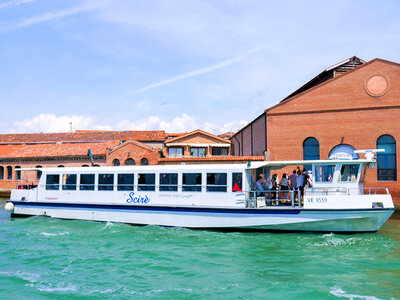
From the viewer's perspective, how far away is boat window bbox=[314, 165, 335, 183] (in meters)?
12.4

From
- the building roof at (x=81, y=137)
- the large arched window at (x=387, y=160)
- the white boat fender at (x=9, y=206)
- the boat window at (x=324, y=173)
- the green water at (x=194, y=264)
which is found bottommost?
the green water at (x=194, y=264)

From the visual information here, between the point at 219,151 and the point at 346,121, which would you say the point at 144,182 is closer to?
the point at 346,121

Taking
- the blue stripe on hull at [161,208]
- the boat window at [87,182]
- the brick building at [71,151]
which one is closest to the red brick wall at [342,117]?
the brick building at [71,151]

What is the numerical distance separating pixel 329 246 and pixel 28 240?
9896 millimetres

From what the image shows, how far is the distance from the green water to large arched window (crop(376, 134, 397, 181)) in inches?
366

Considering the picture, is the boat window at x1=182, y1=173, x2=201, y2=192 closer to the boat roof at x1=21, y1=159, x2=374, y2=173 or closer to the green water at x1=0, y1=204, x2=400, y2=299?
the boat roof at x1=21, y1=159, x2=374, y2=173

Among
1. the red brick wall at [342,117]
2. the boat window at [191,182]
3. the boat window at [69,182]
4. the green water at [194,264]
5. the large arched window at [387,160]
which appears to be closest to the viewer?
the green water at [194,264]

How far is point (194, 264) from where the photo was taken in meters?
9.15

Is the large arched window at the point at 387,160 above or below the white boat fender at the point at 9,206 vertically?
above

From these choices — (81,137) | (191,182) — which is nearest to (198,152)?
(81,137)

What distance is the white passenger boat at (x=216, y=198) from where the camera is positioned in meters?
11.9

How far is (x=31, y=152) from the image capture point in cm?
3344

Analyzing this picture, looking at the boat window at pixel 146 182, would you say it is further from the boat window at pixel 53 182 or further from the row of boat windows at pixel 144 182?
the boat window at pixel 53 182

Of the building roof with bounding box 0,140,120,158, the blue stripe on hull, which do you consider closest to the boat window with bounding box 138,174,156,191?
the blue stripe on hull
